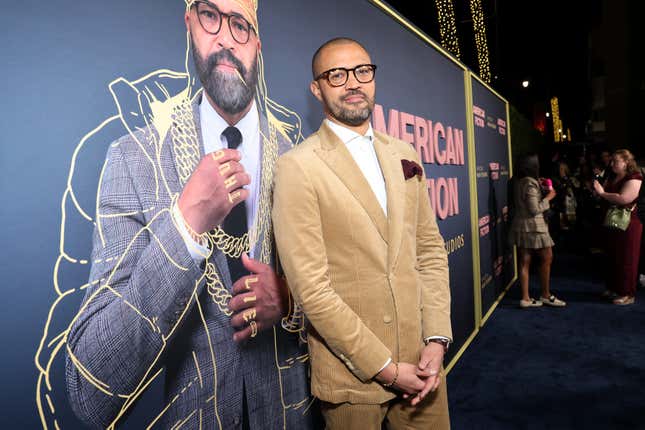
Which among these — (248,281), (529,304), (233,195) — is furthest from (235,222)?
(529,304)

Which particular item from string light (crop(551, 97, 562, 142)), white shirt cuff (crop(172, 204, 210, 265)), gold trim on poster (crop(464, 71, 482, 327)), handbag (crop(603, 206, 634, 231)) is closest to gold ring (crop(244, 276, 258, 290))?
white shirt cuff (crop(172, 204, 210, 265))

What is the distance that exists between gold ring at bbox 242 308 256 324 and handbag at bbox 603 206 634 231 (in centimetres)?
482

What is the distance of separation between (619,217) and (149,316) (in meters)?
5.23

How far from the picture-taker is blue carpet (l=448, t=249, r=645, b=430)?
2.69 meters

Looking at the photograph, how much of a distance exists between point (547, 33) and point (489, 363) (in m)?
12.5

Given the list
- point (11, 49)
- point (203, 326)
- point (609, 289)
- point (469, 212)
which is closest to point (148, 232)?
point (203, 326)

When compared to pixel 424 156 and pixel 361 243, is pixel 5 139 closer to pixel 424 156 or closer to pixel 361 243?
pixel 361 243

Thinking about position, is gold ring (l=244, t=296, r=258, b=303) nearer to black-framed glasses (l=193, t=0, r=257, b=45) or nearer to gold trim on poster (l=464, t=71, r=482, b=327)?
black-framed glasses (l=193, t=0, r=257, b=45)

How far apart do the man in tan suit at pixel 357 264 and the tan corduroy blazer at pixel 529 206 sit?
12.2 ft

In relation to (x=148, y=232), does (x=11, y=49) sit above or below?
above

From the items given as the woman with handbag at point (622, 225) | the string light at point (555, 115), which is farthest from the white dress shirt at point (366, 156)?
the string light at point (555, 115)

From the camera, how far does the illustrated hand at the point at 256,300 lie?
4.63ft

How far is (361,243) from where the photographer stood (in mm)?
1338

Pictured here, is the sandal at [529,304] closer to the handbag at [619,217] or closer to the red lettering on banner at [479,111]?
the handbag at [619,217]
